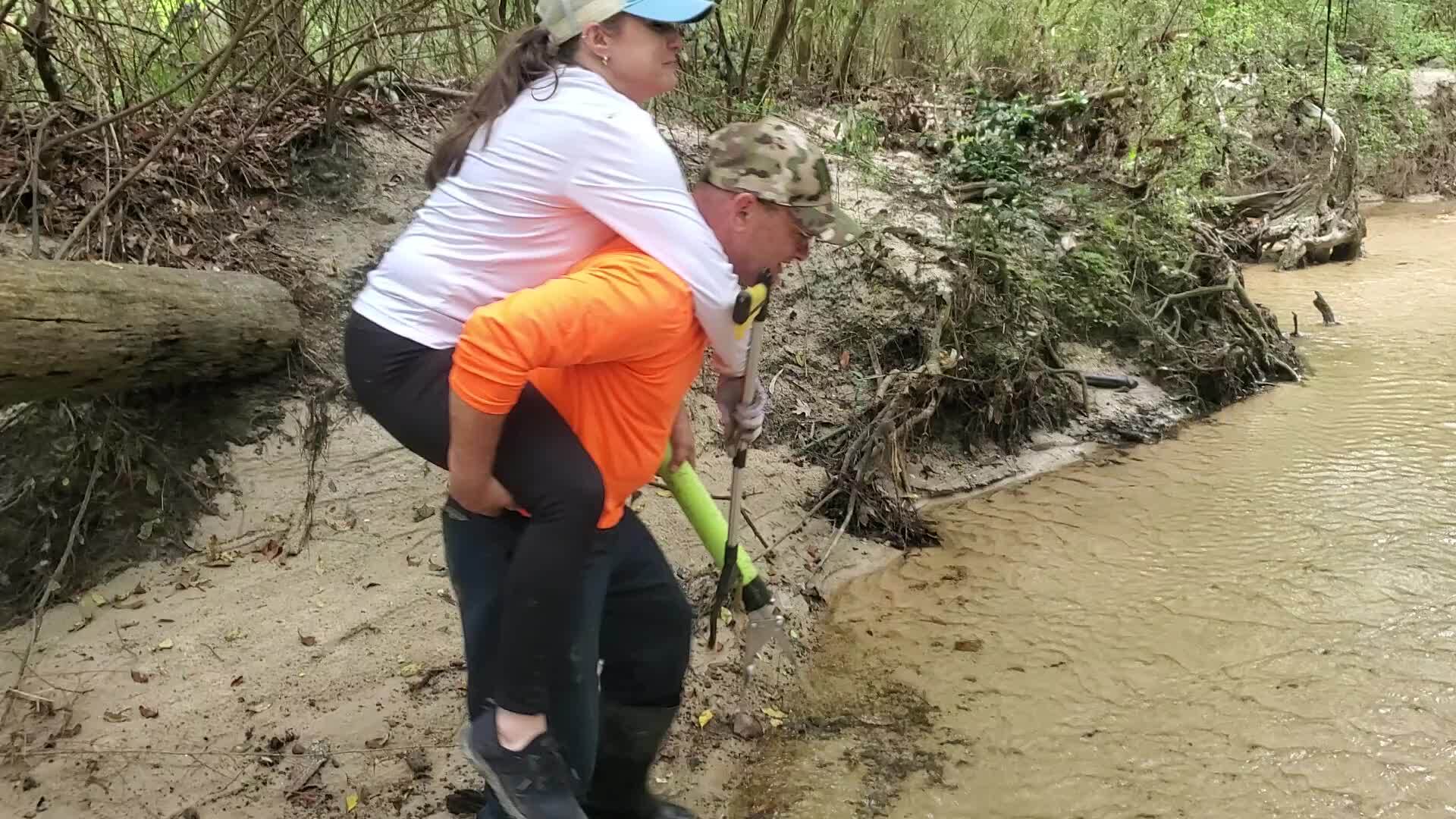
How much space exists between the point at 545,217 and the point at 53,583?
2.25 m

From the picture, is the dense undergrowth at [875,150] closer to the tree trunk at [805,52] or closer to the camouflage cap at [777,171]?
the tree trunk at [805,52]

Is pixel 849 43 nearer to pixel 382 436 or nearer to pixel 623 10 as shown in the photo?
pixel 382 436

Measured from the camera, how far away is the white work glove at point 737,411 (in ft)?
6.31

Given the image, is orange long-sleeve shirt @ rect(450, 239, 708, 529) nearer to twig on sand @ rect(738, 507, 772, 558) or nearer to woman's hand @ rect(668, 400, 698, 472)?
woman's hand @ rect(668, 400, 698, 472)

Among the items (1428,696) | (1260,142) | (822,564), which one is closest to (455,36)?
(822,564)

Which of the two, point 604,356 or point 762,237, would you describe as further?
point 762,237

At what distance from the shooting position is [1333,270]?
886cm

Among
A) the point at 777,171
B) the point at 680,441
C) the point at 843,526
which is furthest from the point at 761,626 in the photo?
the point at 843,526

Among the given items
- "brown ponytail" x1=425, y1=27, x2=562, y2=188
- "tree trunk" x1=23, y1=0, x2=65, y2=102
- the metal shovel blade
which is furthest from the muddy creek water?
"tree trunk" x1=23, y1=0, x2=65, y2=102

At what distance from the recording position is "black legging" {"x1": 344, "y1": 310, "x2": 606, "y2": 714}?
4.78 ft

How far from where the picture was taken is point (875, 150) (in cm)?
646

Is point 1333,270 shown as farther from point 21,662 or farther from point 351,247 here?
point 21,662

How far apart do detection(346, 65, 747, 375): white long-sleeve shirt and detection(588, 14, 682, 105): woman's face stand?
60 millimetres

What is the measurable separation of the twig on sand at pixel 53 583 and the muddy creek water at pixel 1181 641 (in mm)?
2021
